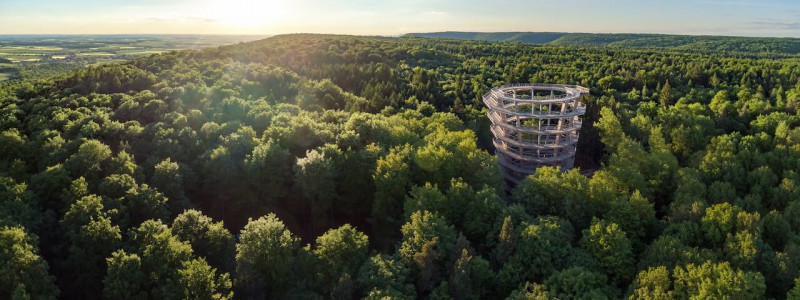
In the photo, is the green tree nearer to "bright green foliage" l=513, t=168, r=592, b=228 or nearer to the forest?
the forest

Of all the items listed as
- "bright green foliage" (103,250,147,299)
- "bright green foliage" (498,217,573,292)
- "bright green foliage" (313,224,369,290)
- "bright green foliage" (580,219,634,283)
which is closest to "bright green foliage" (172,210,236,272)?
"bright green foliage" (103,250,147,299)

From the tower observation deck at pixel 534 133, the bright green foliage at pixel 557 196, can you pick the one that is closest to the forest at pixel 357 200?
the bright green foliage at pixel 557 196

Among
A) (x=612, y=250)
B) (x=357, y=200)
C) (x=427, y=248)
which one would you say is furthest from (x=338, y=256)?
(x=612, y=250)

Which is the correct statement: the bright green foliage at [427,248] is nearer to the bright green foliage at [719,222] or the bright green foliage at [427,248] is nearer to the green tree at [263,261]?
the green tree at [263,261]

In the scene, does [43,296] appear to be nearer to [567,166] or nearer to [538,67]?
[567,166]

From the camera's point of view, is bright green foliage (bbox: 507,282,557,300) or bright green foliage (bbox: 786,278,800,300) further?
bright green foliage (bbox: 507,282,557,300)
